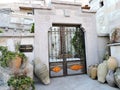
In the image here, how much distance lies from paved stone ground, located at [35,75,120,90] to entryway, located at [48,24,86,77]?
41cm

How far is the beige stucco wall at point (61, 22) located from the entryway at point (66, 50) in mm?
247

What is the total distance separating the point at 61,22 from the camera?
5.48 m

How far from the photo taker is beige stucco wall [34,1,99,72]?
5.14 meters

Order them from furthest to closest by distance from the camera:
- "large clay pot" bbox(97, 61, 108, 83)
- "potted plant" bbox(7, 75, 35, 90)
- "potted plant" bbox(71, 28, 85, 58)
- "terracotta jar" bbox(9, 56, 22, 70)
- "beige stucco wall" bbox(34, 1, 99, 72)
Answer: "potted plant" bbox(71, 28, 85, 58)
"beige stucco wall" bbox(34, 1, 99, 72)
"large clay pot" bbox(97, 61, 108, 83)
"terracotta jar" bbox(9, 56, 22, 70)
"potted plant" bbox(7, 75, 35, 90)

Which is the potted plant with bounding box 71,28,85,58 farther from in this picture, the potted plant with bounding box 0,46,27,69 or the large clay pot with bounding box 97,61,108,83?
the potted plant with bounding box 0,46,27,69

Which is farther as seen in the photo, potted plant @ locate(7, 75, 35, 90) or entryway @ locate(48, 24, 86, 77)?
entryway @ locate(48, 24, 86, 77)

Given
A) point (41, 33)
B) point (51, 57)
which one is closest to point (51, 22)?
point (41, 33)

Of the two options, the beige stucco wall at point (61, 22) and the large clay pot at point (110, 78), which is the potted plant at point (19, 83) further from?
the large clay pot at point (110, 78)

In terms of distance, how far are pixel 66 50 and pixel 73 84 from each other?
1.50 m

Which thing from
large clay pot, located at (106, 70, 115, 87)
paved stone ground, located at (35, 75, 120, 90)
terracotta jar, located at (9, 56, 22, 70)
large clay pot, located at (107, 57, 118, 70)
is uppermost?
terracotta jar, located at (9, 56, 22, 70)

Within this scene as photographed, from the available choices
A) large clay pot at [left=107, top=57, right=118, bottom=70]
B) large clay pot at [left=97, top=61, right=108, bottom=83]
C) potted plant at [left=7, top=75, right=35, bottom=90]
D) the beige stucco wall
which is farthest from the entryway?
potted plant at [left=7, top=75, right=35, bottom=90]

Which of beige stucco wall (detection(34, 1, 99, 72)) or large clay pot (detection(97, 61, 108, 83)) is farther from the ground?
beige stucco wall (detection(34, 1, 99, 72))

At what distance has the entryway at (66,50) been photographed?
5551 millimetres

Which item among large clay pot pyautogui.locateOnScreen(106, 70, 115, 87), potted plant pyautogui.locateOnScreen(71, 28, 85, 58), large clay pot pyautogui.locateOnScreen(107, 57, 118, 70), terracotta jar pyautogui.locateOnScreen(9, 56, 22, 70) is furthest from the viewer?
potted plant pyautogui.locateOnScreen(71, 28, 85, 58)
